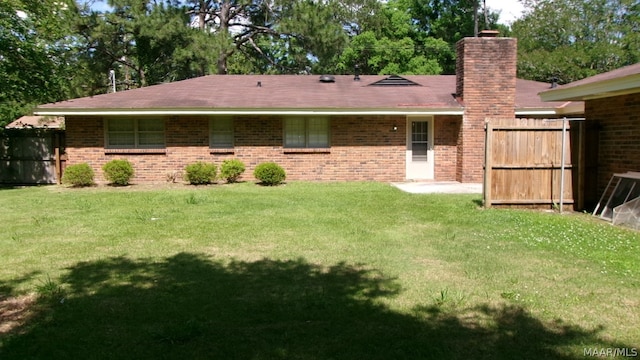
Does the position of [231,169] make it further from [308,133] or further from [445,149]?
[445,149]

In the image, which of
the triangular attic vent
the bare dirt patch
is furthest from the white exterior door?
the bare dirt patch

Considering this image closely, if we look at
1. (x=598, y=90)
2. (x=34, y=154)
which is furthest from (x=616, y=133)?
(x=34, y=154)

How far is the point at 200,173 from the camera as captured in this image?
14492 mm

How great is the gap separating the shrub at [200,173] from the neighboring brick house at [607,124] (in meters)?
9.25

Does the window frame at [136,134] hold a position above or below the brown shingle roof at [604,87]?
below

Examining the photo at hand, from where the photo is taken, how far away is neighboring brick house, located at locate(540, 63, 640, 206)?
8688 millimetres

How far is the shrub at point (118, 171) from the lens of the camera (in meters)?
14.5

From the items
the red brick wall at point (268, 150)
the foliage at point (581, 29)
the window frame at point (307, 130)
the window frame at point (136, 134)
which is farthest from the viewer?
the foliage at point (581, 29)

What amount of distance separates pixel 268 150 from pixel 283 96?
2.01m

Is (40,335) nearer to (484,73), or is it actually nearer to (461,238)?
(461,238)

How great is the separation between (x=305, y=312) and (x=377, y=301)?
0.70m

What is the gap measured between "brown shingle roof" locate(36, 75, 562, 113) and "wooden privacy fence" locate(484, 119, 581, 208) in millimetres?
5583

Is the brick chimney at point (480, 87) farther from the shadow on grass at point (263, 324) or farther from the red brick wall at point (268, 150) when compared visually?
the shadow on grass at point (263, 324)

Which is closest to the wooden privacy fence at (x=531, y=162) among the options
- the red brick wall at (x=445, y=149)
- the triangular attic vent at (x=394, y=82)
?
the red brick wall at (x=445, y=149)
